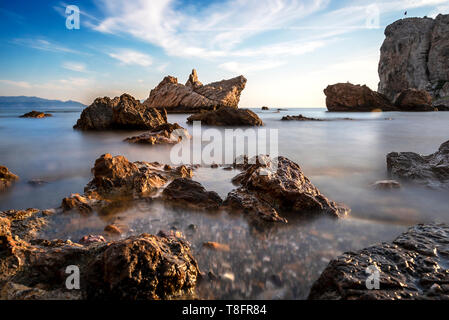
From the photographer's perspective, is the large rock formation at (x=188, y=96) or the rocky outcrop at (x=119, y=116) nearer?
the rocky outcrop at (x=119, y=116)

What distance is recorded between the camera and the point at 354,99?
4997cm

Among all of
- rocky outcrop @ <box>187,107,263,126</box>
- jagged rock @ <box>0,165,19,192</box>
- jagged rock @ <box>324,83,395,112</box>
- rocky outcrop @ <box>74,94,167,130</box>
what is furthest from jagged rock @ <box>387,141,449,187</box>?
jagged rock @ <box>324,83,395,112</box>

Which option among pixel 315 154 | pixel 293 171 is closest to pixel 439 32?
pixel 315 154

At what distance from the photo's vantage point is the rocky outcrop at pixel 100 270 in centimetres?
161

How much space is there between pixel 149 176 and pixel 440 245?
3.88 meters

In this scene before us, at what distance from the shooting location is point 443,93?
5881cm

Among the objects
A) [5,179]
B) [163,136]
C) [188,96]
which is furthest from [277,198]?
[188,96]

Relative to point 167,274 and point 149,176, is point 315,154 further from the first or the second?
point 167,274

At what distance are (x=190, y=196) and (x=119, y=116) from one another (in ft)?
36.4

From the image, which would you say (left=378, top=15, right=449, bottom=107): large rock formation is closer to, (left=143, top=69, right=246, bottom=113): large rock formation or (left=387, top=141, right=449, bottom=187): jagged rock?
(left=143, top=69, right=246, bottom=113): large rock formation

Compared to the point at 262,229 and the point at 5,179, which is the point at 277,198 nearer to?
the point at 262,229

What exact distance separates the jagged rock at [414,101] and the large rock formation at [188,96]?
3302 cm

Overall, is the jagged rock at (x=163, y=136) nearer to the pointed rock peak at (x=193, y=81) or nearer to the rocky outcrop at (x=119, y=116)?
the rocky outcrop at (x=119, y=116)

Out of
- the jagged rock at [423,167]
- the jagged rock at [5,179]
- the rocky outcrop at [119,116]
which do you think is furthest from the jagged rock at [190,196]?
the rocky outcrop at [119,116]
